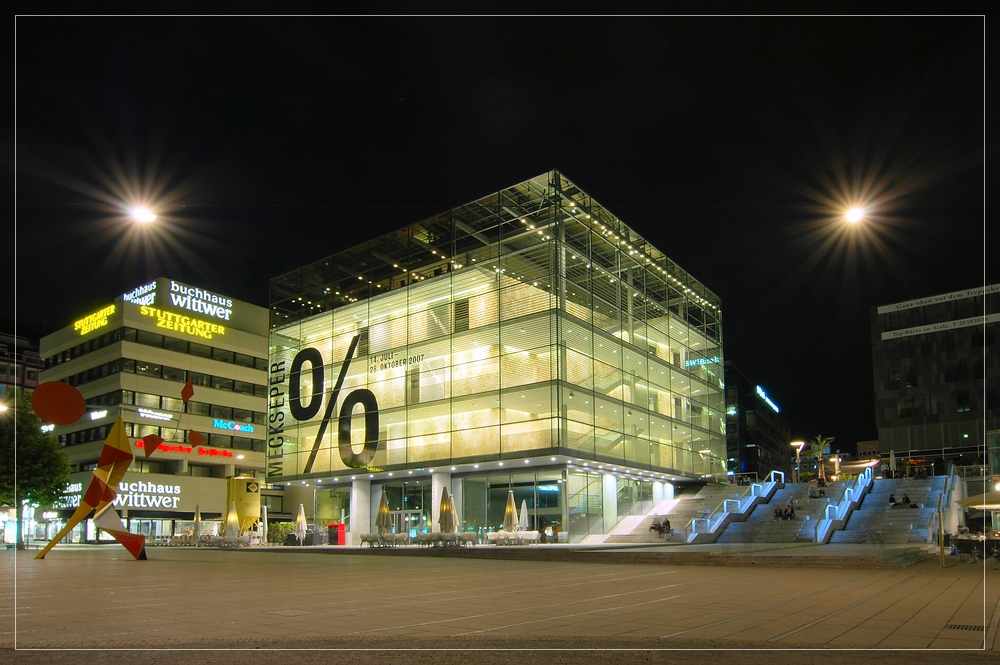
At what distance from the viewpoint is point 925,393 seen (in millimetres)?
85562

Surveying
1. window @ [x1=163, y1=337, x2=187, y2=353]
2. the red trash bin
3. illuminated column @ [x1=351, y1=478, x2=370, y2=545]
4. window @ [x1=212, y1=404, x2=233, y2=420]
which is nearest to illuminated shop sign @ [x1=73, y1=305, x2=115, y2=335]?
window @ [x1=163, y1=337, x2=187, y2=353]

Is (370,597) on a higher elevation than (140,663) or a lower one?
lower

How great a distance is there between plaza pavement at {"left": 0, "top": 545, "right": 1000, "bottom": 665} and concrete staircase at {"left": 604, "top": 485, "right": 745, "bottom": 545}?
22949mm

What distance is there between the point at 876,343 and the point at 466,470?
63.2 m

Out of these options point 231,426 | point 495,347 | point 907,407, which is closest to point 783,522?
point 495,347

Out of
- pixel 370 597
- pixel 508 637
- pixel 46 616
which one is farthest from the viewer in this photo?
pixel 370 597

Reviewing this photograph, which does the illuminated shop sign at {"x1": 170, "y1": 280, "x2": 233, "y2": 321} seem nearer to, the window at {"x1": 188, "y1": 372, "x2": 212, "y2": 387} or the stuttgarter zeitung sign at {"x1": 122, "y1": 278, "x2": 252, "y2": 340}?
the stuttgarter zeitung sign at {"x1": 122, "y1": 278, "x2": 252, "y2": 340}

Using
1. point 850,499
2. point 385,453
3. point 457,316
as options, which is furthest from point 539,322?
point 850,499

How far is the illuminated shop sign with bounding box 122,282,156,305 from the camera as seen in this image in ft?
248

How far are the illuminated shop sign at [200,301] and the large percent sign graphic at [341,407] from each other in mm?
28391

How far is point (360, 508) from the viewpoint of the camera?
49688 millimetres

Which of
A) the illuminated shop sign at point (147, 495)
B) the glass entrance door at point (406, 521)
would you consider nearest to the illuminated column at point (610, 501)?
the glass entrance door at point (406, 521)

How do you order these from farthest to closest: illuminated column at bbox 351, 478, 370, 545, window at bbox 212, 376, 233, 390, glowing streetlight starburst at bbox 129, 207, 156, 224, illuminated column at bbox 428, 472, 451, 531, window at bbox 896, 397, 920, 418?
window at bbox 896, 397, 920, 418 → window at bbox 212, 376, 233, 390 → illuminated column at bbox 351, 478, 370, 545 → illuminated column at bbox 428, 472, 451, 531 → glowing streetlight starburst at bbox 129, 207, 156, 224

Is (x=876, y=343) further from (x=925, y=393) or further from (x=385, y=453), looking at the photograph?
(x=385, y=453)
